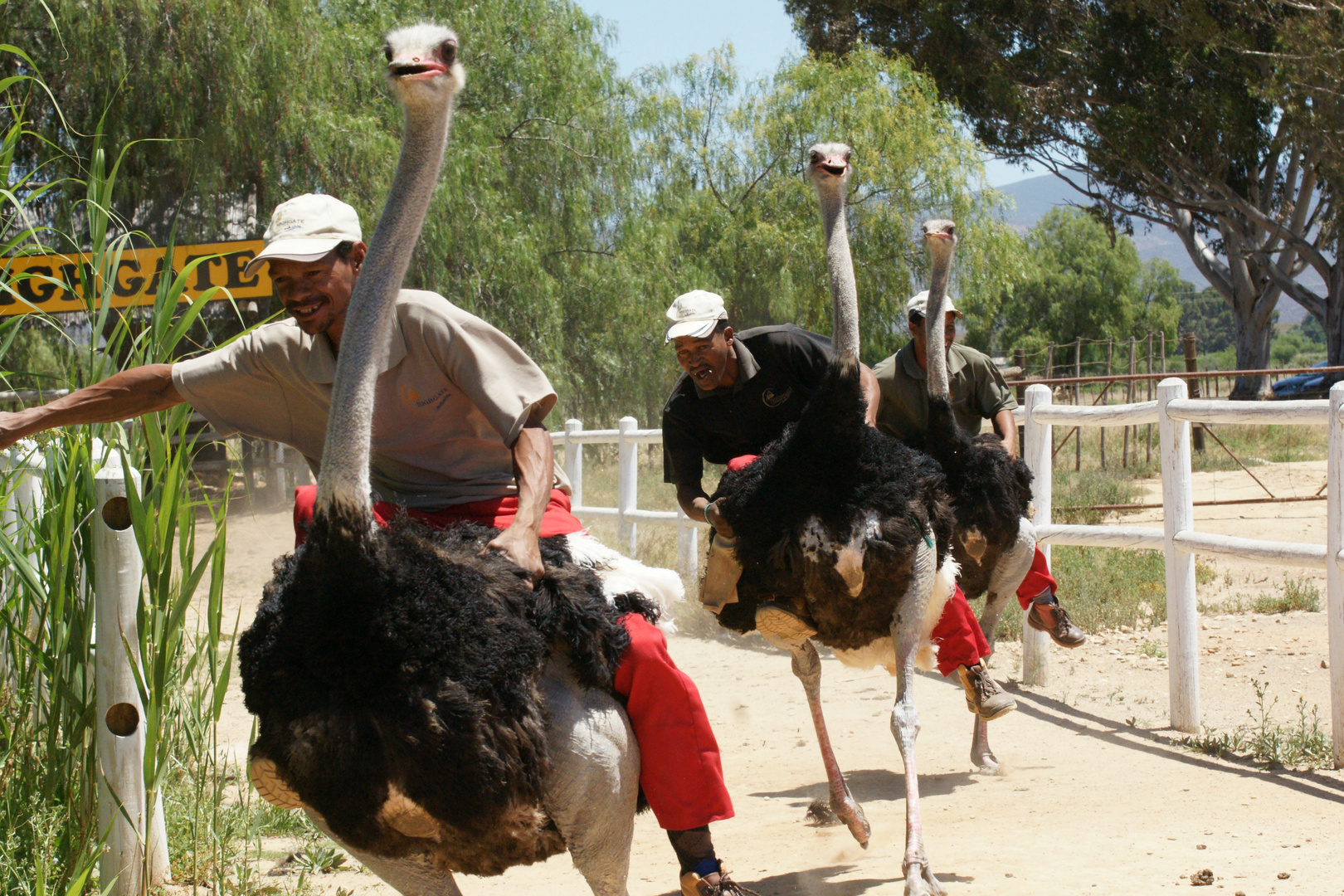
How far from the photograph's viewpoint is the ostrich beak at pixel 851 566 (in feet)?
12.5

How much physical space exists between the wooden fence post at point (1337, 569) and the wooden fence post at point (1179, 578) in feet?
2.85

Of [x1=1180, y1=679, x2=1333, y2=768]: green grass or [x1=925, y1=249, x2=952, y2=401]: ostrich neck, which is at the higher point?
[x1=925, y1=249, x2=952, y2=401]: ostrich neck

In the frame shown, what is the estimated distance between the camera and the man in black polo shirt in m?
4.42

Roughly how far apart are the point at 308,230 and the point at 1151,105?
24320 millimetres

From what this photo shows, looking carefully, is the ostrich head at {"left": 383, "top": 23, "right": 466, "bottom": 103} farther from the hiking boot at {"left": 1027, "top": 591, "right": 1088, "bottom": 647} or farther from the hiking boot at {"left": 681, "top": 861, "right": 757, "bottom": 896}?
the hiking boot at {"left": 1027, "top": 591, "right": 1088, "bottom": 647}

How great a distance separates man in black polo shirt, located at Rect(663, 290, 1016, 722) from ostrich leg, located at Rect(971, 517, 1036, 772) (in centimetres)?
54

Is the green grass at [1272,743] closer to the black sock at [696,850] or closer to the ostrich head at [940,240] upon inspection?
the ostrich head at [940,240]

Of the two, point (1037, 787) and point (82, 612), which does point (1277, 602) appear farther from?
point (82, 612)

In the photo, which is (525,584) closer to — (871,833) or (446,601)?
(446,601)

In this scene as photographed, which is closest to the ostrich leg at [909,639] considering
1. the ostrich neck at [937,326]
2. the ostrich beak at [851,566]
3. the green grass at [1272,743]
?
the ostrich beak at [851,566]

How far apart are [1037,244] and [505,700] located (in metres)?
60.4

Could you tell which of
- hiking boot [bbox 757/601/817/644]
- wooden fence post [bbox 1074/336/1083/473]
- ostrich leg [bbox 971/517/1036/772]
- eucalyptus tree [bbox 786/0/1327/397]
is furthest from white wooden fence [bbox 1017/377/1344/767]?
eucalyptus tree [bbox 786/0/1327/397]

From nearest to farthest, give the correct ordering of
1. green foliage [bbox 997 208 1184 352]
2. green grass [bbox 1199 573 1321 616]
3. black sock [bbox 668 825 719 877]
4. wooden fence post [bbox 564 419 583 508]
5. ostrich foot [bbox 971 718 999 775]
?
black sock [bbox 668 825 719 877]
ostrich foot [bbox 971 718 999 775]
green grass [bbox 1199 573 1321 616]
wooden fence post [bbox 564 419 583 508]
green foliage [bbox 997 208 1184 352]

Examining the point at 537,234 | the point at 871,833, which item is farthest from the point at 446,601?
the point at 537,234
